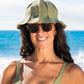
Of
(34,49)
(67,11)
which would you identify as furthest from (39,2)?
(67,11)

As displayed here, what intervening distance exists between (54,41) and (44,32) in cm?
29

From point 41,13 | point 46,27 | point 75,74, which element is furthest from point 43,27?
point 75,74

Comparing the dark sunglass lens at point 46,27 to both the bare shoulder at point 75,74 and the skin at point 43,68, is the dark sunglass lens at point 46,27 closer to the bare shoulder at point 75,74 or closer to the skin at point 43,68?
the skin at point 43,68

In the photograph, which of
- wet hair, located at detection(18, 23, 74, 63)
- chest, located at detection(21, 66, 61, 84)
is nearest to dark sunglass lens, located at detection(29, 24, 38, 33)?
wet hair, located at detection(18, 23, 74, 63)

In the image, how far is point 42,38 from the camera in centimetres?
327

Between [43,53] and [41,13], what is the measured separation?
0.48 m

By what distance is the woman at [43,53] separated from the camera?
128 inches

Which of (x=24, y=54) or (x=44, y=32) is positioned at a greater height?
(x=44, y=32)

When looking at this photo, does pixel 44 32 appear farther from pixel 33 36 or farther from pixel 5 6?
pixel 5 6

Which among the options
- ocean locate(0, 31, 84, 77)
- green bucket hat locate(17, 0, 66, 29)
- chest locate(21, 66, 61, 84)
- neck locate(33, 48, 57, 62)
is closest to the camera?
green bucket hat locate(17, 0, 66, 29)

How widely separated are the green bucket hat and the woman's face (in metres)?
0.12

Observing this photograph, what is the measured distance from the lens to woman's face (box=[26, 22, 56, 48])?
3275 millimetres

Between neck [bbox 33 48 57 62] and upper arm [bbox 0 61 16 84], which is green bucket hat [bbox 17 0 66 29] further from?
upper arm [bbox 0 61 16 84]

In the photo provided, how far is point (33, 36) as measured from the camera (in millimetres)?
3324
